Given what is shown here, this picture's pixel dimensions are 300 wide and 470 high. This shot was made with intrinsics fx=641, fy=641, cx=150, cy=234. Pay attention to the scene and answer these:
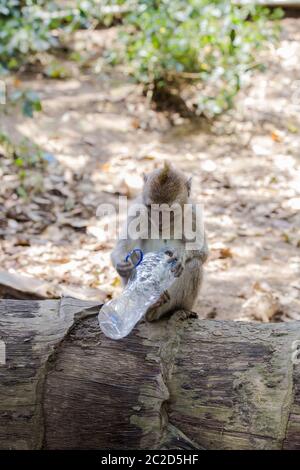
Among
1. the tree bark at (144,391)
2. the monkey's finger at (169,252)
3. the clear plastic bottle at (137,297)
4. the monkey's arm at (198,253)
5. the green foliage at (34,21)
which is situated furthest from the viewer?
the green foliage at (34,21)

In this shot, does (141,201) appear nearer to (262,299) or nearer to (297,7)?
(262,299)

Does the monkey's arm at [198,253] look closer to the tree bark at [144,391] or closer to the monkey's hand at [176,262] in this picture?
the monkey's hand at [176,262]

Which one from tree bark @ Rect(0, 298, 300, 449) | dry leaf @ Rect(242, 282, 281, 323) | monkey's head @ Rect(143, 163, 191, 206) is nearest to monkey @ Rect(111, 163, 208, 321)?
monkey's head @ Rect(143, 163, 191, 206)

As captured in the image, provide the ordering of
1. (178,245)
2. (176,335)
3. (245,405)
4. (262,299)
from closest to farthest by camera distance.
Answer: (245,405) → (176,335) → (178,245) → (262,299)

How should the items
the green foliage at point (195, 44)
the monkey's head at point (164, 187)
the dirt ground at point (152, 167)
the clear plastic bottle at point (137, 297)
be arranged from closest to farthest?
1. the clear plastic bottle at point (137, 297)
2. the monkey's head at point (164, 187)
3. the dirt ground at point (152, 167)
4. the green foliage at point (195, 44)

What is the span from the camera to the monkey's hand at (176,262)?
148 inches

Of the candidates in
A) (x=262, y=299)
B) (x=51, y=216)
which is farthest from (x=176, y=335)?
(x=51, y=216)

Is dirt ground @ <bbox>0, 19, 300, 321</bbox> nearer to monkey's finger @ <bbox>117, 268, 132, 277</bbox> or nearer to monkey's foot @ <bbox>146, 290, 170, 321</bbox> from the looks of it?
monkey's finger @ <bbox>117, 268, 132, 277</bbox>

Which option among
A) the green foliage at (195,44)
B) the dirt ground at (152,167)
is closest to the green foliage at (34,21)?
the dirt ground at (152,167)

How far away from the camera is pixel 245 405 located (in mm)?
2768

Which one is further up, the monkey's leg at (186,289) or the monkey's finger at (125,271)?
the monkey's finger at (125,271)

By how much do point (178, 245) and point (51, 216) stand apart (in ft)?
7.58

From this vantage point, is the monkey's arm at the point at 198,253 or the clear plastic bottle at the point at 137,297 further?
the monkey's arm at the point at 198,253

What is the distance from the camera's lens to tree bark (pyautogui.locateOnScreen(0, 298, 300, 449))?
9.02 feet
